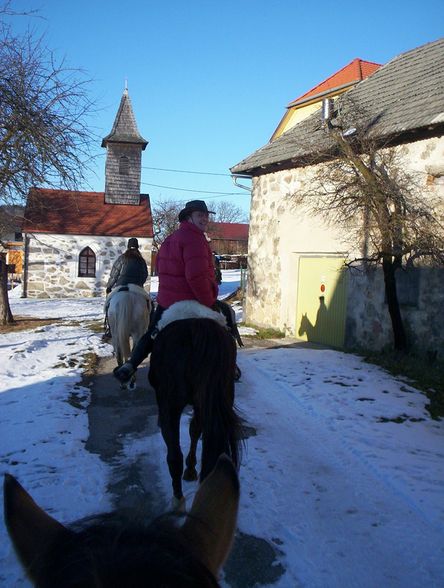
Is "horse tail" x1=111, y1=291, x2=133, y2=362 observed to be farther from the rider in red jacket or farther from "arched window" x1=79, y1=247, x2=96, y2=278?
"arched window" x1=79, y1=247, x2=96, y2=278

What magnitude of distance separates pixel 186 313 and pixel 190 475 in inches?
58.2

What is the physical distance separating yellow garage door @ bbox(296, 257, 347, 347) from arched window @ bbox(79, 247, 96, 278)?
56.9 ft

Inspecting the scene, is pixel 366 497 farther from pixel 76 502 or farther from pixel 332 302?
pixel 332 302

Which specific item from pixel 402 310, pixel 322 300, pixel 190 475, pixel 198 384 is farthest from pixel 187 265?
pixel 322 300

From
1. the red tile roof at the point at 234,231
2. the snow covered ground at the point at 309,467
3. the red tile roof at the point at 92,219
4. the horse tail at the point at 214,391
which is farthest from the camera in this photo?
the red tile roof at the point at 234,231

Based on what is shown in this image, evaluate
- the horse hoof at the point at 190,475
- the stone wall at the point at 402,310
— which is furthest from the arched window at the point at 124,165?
the horse hoof at the point at 190,475

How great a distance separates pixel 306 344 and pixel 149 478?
854cm

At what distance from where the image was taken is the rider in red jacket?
4.26 m

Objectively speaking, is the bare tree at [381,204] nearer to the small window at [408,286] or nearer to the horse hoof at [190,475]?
the small window at [408,286]

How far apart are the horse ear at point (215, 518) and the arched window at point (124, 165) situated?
29704 millimetres

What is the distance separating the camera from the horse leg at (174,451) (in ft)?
12.5

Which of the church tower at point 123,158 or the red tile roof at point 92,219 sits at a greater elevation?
the church tower at point 123,158

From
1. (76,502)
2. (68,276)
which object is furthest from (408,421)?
(68,276)

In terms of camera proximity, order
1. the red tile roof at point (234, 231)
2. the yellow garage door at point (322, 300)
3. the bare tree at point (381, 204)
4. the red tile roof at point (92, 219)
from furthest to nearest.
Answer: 1. the red tile roof at point (234, 231)
2. the red tile roof at point (92, 219)
3. the yellow garage door at point (322, 300)
4. the bare tree at point (381, 204)
